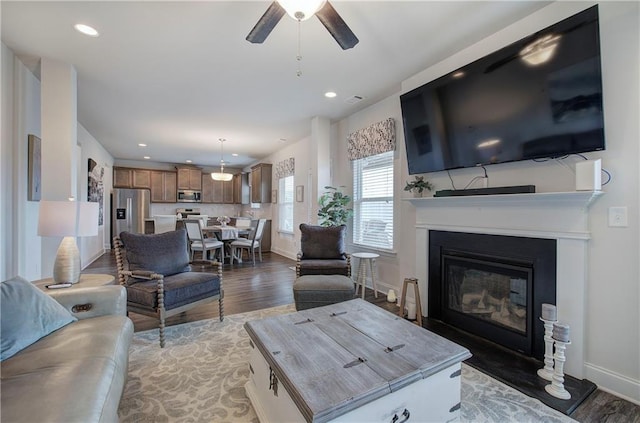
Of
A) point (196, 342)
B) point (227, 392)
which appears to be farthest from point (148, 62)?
point (227, 392)

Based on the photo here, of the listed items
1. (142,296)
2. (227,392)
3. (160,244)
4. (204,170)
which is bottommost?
(227,392)

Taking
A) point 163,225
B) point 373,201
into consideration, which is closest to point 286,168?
point 373,201

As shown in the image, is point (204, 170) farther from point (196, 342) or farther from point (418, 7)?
point (418, 7)

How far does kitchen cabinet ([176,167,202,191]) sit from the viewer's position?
926 cm

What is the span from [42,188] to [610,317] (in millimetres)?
5264

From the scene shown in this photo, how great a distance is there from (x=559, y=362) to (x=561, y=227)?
95 cm

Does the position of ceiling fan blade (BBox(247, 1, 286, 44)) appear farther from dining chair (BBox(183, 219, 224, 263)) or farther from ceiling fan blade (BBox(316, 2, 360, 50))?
dining chair (BBox(183, 219, 224, 263))

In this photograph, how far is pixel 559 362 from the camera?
1.86 m

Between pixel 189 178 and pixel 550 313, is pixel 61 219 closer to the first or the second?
pixel 550 313

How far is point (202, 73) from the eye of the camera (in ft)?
10.5

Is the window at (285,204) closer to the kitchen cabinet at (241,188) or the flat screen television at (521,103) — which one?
the kitchen cabinet at (241,188)

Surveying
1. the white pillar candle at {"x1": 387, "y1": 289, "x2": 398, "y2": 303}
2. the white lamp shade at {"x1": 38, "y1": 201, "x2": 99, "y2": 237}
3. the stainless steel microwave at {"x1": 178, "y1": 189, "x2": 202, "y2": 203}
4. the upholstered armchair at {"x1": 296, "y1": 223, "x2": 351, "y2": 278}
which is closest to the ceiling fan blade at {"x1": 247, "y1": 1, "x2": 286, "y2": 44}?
the white lamp shade at {"x1": 38, "y1": 201, "x2": 99, "y2": 237}

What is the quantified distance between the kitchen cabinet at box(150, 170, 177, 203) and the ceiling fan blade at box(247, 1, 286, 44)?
28.0 ft

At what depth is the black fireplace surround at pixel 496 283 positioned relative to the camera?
2.19 m
